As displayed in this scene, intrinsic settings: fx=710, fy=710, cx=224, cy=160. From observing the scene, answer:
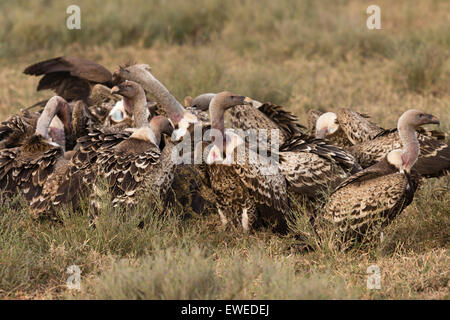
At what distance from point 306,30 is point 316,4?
1.87m

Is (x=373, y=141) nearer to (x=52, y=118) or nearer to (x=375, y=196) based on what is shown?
(x=375, y=196)

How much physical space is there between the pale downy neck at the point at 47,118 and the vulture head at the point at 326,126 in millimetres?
2441

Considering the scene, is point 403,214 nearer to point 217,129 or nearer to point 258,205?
point 258,205

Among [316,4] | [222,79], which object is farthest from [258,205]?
[316,4]

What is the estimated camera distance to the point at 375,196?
195 inches

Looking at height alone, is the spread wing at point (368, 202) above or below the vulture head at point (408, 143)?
below

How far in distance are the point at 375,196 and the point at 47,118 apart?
3.02m

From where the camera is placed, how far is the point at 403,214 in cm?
570

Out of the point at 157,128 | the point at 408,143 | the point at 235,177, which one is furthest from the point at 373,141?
the point at 157,128

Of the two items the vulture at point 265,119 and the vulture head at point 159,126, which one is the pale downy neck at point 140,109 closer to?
the vulture head at point 159,126

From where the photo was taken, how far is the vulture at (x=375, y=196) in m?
4.92

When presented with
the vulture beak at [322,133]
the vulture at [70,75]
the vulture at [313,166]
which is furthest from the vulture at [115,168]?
the vulture at [70,75]

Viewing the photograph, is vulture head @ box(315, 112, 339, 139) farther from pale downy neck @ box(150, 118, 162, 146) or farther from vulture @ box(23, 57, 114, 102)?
vulture @ box(23, 57, 114, 102)

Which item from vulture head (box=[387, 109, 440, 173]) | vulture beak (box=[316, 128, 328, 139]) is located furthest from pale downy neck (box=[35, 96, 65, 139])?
vulture head (box=[387, 109, 440, 173])
